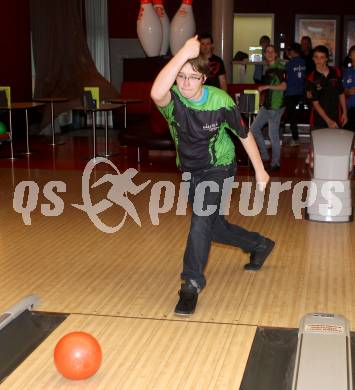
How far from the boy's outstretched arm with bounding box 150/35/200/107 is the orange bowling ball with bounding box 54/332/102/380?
107 centimetres

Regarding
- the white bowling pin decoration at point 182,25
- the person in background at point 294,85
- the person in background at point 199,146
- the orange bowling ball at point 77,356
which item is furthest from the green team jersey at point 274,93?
the orange bowling ball at point 77,356

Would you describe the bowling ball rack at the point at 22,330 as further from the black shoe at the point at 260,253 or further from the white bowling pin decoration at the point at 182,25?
the white bowling pin decoration at the point at 182,25

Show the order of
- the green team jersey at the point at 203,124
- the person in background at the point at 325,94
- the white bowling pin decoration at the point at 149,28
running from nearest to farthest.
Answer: the green team jersey at the point at 203,124
the person in background at the point at 325,94
the white bowling pin decoration at the point at 149,28

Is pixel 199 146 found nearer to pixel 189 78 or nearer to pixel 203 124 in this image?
pixel 203 124

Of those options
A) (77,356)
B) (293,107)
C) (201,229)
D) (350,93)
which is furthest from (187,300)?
(293,107)

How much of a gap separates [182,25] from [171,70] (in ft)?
19.1

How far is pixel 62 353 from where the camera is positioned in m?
2.50

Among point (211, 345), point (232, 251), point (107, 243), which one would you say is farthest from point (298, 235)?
point (211, 345)

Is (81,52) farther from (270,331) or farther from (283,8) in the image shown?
(270,331)

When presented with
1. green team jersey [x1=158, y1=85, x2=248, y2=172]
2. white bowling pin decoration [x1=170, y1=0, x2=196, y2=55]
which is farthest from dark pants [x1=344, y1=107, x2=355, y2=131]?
green team jersey [x1=158, y1=85, x2=248, y2=172]

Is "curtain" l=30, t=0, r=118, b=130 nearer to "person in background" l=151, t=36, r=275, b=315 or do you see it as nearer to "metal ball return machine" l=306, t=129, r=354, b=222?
"metal ball return machine" l=306, t=129, r=354, b=222

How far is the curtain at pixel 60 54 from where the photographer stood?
1045 centimetres

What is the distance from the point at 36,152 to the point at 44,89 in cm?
200

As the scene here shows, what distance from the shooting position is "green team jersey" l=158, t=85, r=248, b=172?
122 inches
